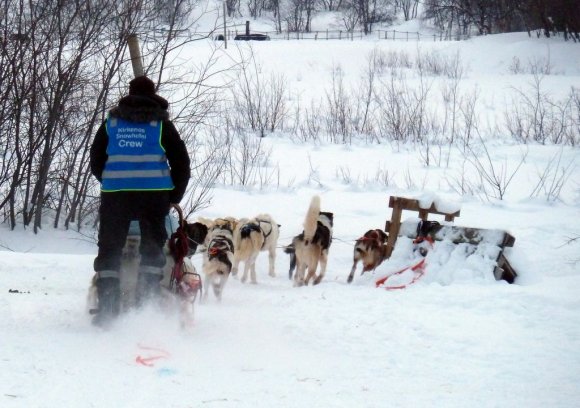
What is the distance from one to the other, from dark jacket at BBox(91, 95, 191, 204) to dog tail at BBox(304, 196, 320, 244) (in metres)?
2.55

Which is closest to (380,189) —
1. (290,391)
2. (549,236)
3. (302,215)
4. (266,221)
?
(302,215)

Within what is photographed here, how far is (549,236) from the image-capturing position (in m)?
9.25

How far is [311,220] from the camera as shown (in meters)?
7.44

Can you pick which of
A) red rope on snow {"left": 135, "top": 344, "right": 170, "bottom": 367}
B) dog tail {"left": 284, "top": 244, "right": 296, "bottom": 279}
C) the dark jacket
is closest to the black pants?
Answer: the dark jacket

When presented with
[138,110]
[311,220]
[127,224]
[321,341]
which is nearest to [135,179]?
[127,224]

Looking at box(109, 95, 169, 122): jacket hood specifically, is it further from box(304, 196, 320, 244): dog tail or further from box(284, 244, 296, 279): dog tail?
box(284, 244, 296, 279): dog tail

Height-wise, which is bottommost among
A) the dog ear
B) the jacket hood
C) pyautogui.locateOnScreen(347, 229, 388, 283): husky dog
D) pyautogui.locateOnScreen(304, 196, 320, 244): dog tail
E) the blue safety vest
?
pyautogui.locateOnScreen(347, 229, 388, 283): husky dog

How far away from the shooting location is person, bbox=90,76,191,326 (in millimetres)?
4648

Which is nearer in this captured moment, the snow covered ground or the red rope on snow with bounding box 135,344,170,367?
the snow covered ground

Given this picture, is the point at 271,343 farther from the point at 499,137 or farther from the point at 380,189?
the point at 499,137

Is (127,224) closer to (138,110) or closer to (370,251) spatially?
(138,110)

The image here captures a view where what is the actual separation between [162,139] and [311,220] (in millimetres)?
3013

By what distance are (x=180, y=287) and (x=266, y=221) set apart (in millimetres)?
3308

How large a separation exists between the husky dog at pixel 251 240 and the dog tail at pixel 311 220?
67 centimetres
